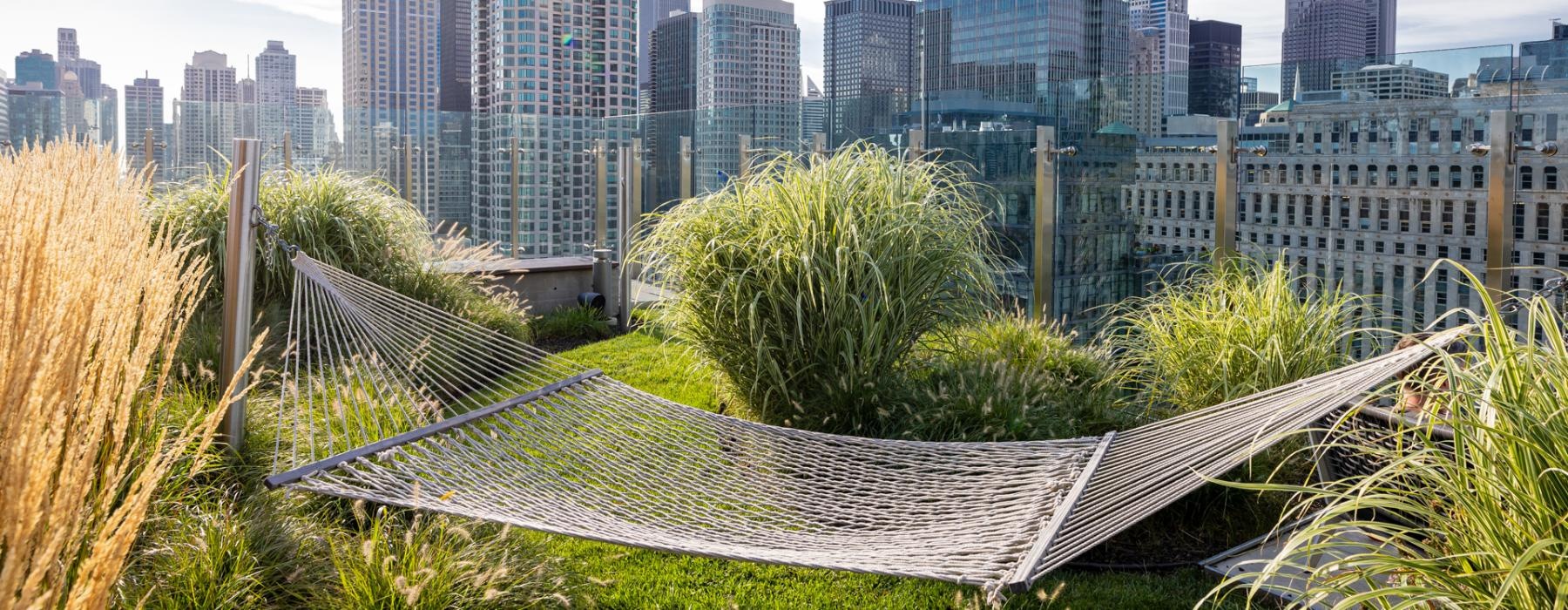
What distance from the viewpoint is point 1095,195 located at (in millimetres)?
4695

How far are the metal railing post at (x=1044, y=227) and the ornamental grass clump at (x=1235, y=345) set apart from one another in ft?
3.55

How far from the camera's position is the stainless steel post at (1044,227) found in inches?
188

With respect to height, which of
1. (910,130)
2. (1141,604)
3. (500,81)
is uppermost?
(500,81)

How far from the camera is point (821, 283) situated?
10.8 feet

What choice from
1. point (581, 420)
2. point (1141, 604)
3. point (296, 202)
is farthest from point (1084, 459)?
point (296, 202)

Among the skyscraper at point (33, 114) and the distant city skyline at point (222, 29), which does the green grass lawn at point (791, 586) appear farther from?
the skyscraper at point (33, 114)

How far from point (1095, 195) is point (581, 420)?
2.61m

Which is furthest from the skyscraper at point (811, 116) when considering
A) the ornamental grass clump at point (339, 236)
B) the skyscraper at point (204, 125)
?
the skyscraper at point (204, 125)

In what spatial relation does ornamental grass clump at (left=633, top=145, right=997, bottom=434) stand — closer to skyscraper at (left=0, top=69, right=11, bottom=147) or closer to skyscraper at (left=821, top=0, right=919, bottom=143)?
skyscraper at (left=0, top=69, right=11, bottom=147)

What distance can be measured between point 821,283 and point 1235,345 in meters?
1.16

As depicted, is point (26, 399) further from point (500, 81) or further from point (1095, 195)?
point (500, 81)

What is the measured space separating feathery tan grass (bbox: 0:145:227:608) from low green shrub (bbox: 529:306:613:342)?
4047 millimetres

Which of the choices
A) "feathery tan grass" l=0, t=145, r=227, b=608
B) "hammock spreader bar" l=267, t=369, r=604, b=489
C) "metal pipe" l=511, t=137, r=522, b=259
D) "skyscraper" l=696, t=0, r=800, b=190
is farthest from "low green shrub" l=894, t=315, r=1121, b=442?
"skyscraper" l=696, t=0, r=800, b=190

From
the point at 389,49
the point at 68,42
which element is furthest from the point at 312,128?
the point at 389,49
